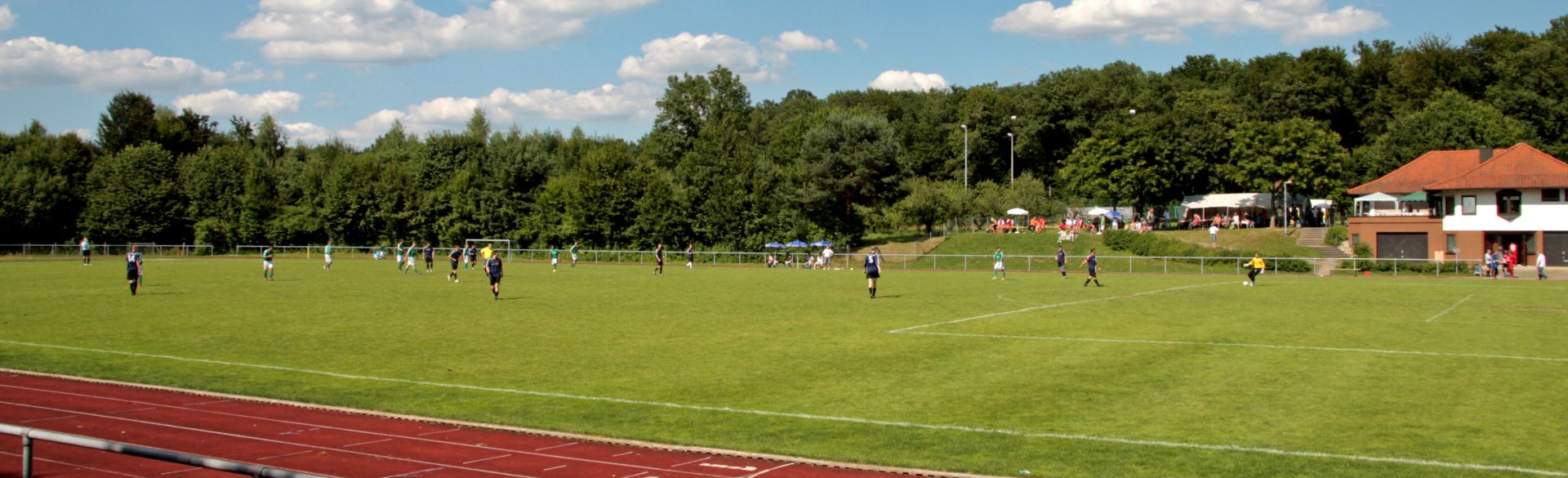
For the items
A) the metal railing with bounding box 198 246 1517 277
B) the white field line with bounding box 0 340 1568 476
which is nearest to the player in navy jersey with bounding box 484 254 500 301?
the white field line with bounding box 0 340 1568 476

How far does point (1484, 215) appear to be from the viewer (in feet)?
202

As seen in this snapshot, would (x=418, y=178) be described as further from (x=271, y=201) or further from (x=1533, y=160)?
(x=1533, y=160)

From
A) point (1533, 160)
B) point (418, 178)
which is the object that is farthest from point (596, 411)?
point (418, 178)

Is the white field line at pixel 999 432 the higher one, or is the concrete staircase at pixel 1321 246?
the concrete staircase at pixel 1321 246

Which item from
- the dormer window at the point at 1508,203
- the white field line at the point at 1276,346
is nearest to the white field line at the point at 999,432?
the white field line at the point at 1276,346

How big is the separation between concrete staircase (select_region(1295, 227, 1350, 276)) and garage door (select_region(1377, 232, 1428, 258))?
2.23 metres

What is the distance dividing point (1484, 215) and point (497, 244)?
221 feet

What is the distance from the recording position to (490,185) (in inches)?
3706

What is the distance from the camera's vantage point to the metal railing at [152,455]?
5.74 m

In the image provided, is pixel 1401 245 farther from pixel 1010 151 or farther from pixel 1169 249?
pixel 1010 151

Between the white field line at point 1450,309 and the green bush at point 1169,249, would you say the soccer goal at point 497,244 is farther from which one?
the white field line at point 1450,309

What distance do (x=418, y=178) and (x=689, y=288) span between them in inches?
2515

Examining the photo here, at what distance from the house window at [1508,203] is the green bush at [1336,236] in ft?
27.2

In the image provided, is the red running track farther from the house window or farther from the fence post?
the house window
